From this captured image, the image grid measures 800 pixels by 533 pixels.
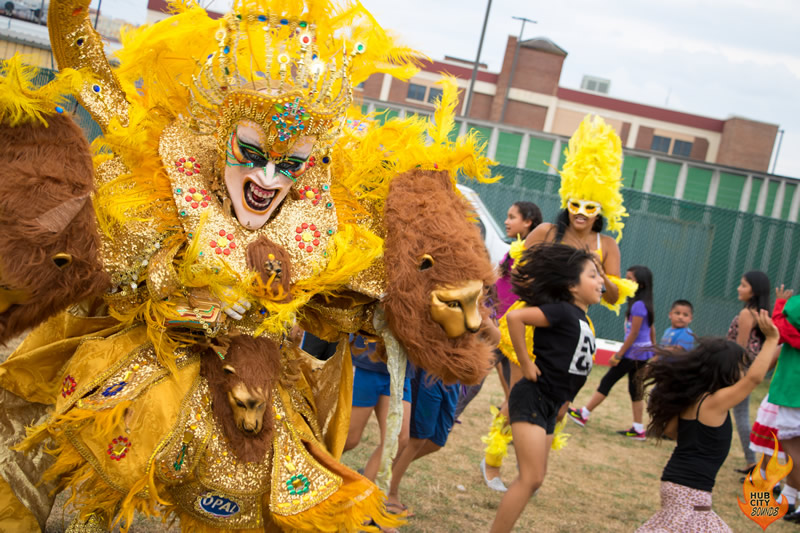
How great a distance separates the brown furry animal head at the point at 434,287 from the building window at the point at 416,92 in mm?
41361

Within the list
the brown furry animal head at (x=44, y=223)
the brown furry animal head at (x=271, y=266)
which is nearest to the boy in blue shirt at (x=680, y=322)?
the brown furry animal head at (x=271, y=266)

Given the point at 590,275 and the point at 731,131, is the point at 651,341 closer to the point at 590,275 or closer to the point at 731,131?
the point at 590,275

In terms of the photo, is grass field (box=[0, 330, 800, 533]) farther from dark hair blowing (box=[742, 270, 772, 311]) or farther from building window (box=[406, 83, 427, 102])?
building window (box=[406, 83, 427, 102])

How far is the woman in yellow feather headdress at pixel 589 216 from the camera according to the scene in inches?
200

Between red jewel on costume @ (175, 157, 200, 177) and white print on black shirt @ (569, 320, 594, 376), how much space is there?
87.4 inches

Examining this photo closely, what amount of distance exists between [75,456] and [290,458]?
71cm

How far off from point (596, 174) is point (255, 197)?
3.10 metres

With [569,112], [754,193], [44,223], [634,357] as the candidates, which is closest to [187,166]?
[44,223]

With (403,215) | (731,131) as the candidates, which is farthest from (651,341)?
(731,131)

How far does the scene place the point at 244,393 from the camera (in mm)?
2525

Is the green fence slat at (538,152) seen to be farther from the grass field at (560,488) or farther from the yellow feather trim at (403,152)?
the yellow feather trim at (403,152)

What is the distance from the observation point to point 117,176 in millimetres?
2637

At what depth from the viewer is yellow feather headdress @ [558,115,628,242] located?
509 cm

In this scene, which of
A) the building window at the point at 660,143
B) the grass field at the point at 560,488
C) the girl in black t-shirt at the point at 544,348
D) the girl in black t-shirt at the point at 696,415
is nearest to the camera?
the girl in black t-shirt at the point at 696,415
